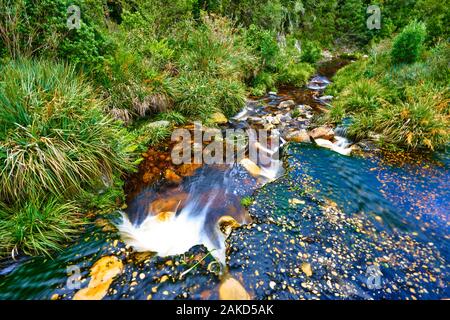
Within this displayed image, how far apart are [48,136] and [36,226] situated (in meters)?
1.30

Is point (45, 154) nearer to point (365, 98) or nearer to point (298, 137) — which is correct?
point (298, 137)

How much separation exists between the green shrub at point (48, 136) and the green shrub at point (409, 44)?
10.9 metres

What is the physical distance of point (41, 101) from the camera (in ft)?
11.6

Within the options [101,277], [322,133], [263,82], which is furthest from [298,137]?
[101,277]

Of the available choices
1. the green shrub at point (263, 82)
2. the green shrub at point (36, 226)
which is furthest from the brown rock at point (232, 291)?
the green shrub at point (263, 82)

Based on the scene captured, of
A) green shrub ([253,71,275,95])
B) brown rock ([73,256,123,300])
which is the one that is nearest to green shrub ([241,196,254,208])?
brown rock ([73,256,123,300])

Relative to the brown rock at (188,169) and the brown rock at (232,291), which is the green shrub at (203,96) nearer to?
the brown rock at (188,169)

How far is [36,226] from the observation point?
9.63 feet

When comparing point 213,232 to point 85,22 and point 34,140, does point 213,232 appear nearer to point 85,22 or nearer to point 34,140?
point 34,140

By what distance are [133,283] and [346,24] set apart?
29626mm

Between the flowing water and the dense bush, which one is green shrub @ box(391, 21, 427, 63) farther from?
the flowing water

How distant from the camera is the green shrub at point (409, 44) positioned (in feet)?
28.4

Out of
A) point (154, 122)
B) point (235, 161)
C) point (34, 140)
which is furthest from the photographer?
point (154, 122)
